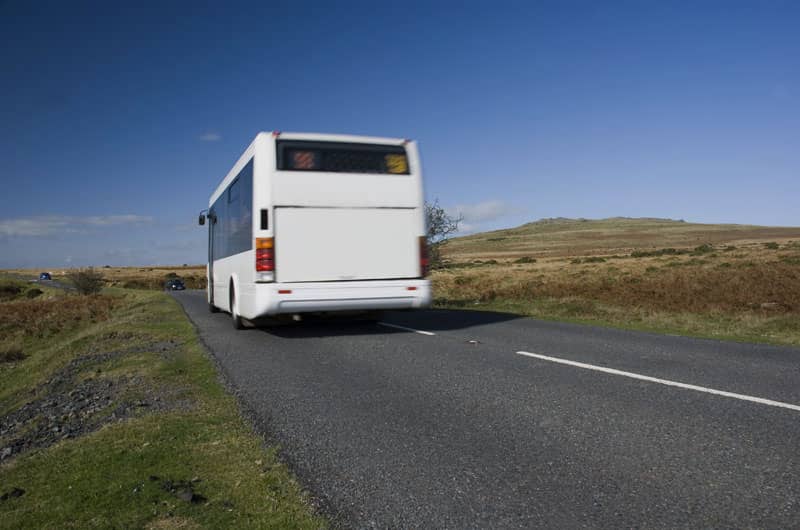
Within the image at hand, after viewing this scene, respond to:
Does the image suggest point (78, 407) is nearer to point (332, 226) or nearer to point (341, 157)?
point (332, 226)

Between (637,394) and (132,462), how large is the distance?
178 inches

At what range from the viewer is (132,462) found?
449 cm

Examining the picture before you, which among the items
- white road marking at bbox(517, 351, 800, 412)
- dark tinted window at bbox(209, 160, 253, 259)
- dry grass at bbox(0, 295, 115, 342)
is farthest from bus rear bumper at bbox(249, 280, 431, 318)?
dry grass at bbox(0, 295, 115, 342)

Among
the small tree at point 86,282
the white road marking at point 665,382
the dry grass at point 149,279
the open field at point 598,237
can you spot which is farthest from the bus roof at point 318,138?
the open field at point 598,237

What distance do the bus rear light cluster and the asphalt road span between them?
5.21 ft

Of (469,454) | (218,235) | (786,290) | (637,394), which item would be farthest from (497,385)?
(786,290)

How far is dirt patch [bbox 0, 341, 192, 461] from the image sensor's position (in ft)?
19.7

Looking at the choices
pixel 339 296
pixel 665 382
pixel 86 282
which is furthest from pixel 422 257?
pixel 86 282

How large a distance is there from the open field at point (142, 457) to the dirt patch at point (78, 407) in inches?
1.0

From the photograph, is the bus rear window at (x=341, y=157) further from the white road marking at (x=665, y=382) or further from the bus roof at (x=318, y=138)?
the white road marking at (x=665, y=382)

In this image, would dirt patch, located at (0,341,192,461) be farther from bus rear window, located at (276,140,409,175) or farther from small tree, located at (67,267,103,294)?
small tree, located at (67,267,103,294)

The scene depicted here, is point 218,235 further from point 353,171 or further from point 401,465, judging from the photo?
point 401,465

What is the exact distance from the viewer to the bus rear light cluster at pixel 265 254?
10.3 metres

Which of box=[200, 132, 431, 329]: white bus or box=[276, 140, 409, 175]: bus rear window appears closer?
box=[200, 132, 431, 329]: white bus
